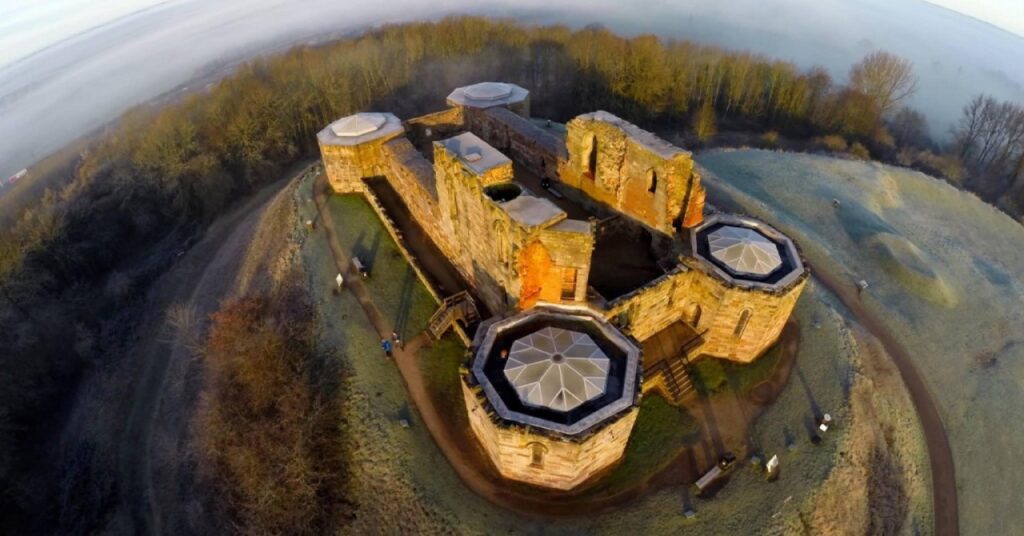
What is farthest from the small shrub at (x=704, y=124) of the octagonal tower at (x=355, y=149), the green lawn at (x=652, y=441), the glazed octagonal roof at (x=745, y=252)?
the green lawn at (x=652, y=441)

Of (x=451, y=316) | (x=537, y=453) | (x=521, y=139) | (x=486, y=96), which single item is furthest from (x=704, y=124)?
(x=537, y=453)

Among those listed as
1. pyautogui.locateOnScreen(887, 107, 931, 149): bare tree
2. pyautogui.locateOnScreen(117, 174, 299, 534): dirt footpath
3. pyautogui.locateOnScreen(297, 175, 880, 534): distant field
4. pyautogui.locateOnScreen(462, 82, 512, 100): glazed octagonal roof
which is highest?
pyautogui.locateOnScreen(462, 82, 512, 100): glazed octagonal roof

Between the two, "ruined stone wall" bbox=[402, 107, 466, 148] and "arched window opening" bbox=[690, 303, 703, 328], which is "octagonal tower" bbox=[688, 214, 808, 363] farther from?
"ruined stone wall" bbox=[402, 107, 466, 148]

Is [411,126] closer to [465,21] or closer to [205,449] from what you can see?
[205,449]

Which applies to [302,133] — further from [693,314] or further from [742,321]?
[742,321]

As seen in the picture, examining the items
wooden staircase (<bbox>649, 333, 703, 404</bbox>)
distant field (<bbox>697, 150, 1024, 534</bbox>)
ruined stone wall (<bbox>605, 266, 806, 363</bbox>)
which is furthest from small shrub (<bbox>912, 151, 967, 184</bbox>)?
wooden staircase (<bbox>649, 333, 703, 404</bbox>)

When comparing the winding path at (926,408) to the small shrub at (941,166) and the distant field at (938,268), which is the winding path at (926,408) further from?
the small shrub at (941,166)

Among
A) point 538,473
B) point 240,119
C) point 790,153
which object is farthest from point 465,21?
point 538,473
